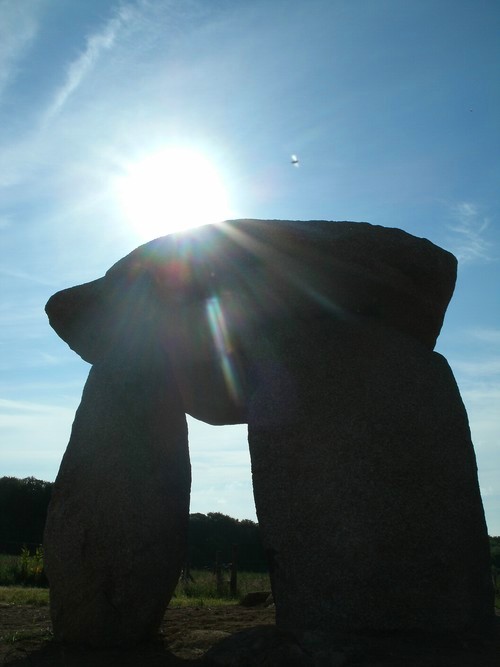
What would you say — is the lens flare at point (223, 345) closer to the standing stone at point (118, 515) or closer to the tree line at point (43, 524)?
the standing stone at point (118, 515)

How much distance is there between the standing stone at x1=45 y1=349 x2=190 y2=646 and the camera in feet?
21.4

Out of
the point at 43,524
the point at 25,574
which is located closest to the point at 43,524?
the point at 43,524

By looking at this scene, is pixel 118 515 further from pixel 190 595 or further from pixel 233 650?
pixel 190 595

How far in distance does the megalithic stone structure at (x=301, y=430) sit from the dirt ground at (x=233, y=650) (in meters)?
0.26

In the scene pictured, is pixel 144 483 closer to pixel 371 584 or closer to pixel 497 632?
pixel 371 584

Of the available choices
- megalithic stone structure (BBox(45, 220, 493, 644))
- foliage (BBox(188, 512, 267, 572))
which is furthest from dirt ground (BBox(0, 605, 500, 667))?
foliage (BBox(188, 512, 267, 572))

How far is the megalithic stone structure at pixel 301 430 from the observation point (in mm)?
5785

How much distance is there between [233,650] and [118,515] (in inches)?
77.1

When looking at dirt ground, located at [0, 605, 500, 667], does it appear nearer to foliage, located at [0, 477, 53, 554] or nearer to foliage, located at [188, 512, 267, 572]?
foliage, located at [188, 512, 267, 572]

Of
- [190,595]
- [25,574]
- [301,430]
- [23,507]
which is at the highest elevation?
[23,507]

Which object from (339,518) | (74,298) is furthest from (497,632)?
(74,298)

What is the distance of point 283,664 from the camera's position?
479 cm

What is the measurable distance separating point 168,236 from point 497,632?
481cm

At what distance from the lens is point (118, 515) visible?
21.8 feet
